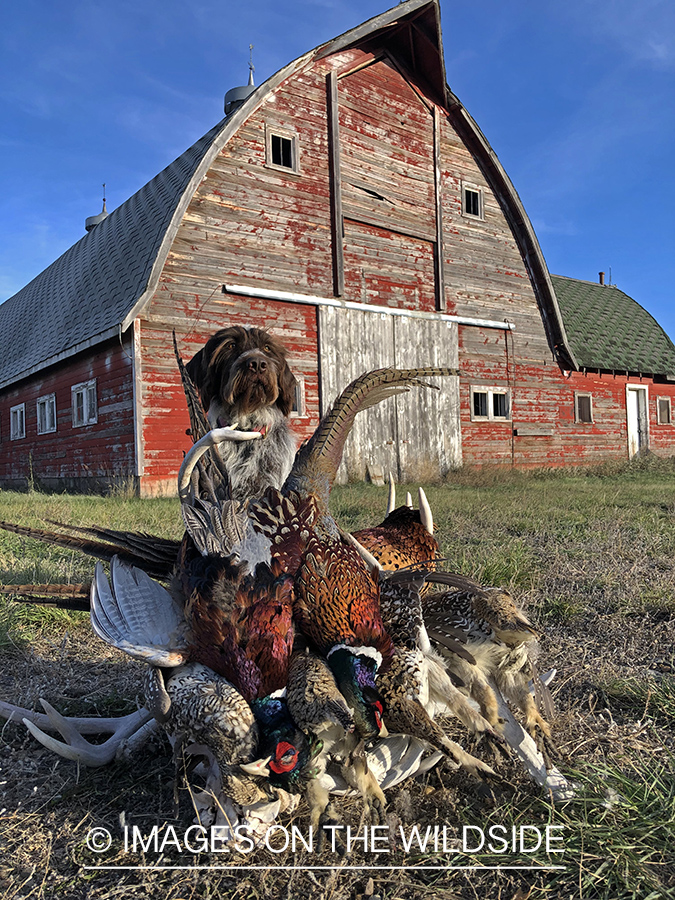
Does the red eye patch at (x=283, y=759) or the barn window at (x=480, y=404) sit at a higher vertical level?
the barn window at (x=480, y=404)

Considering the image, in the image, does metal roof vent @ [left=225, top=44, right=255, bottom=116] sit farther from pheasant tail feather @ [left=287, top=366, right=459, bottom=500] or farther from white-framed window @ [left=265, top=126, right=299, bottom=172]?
pheasant tail feather @ [left=287, top=366, right=459, bottom=500]

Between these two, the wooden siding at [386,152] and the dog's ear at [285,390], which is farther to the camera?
the wooden siding at [386,152]

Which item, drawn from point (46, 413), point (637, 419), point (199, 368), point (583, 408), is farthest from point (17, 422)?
point (637, 419)

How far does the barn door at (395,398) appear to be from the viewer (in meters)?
13.1

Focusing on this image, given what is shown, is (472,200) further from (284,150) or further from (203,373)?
(203,373)

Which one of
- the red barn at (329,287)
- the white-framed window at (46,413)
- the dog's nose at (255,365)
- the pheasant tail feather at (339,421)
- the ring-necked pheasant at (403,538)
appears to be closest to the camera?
the pheasant tail feather at (339,421)

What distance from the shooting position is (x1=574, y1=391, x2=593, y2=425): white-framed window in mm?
18391

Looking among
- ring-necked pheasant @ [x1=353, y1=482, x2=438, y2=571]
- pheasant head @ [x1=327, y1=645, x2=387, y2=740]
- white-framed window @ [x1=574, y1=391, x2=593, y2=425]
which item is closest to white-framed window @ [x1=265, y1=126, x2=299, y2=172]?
white-framed window @ [x1=574, y1=391, x2=593, y2=425]

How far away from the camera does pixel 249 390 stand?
9.09ft

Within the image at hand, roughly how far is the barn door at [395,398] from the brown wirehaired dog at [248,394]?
9817mm

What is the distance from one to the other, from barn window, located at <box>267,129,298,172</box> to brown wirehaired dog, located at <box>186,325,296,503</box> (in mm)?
10609

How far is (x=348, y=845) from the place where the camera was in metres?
1.57

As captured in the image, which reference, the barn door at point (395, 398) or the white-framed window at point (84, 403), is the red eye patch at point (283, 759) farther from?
the white-framed window at point (84, 403)

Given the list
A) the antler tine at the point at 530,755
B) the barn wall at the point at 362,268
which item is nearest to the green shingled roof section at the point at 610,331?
the barn wall at the point at 362,268
